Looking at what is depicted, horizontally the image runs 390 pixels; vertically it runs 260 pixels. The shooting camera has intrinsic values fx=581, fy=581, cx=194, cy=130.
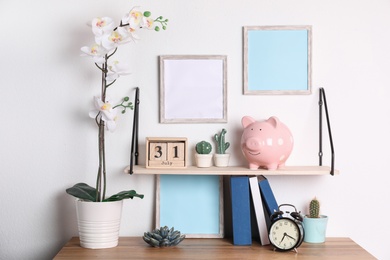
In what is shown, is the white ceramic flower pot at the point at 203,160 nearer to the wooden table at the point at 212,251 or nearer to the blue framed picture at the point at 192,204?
the blue framed picture at the point at 192,204

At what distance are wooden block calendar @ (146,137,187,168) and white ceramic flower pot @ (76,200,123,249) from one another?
0.19 meters

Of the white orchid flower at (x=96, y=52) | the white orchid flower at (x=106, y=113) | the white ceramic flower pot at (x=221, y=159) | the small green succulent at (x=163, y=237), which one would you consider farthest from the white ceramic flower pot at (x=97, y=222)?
the white orchid flower at (x=96, y=52)

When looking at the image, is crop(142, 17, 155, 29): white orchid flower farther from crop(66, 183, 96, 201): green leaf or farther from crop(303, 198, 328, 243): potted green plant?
crop(303, 198, 328, 243): potted green plant

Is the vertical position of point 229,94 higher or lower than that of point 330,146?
higher

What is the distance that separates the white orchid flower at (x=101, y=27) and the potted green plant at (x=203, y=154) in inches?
19.5

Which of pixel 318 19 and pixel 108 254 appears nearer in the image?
pixel 108 254

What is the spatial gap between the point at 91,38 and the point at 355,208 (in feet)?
3.72

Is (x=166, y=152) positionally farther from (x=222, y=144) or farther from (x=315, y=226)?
(x=315, y=226)

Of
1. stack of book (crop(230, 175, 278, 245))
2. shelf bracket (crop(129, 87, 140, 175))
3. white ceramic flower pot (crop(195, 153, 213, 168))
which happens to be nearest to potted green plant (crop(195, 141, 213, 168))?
white ceramic flower pot (crop(195, 153, 213, 168))

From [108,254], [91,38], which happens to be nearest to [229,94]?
[91,38]

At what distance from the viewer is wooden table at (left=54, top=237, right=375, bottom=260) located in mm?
1842

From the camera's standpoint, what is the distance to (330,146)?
207cm

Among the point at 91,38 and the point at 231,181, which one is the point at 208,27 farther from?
the point at 231,181

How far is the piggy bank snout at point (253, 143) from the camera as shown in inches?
76.1
